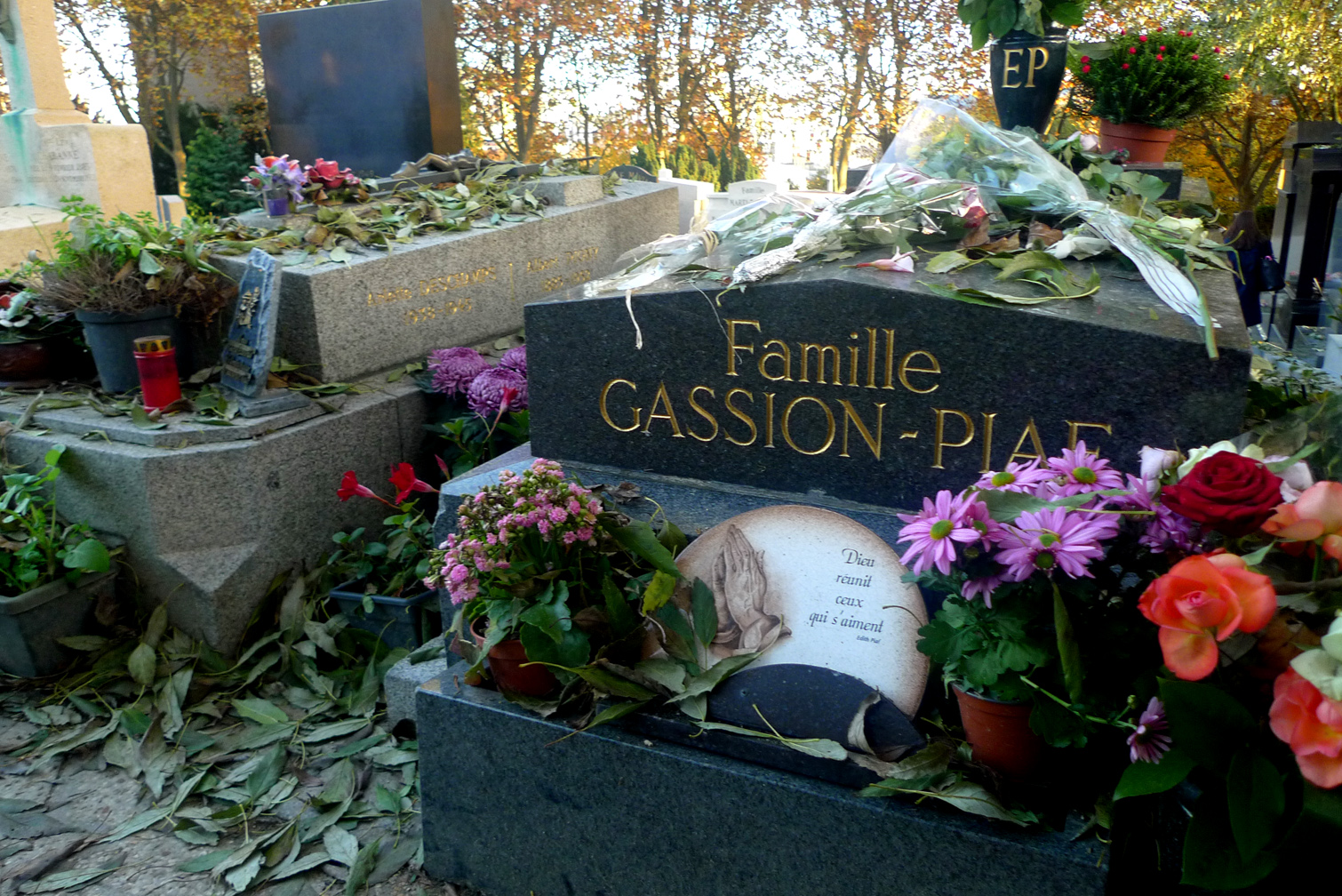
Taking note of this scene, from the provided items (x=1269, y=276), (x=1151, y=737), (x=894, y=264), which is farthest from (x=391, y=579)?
(x=1269, y=276)

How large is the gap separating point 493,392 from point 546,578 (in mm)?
1675

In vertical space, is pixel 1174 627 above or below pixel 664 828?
above

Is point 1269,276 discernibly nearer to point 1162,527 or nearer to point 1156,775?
point 1162,527

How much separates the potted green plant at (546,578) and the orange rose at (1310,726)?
1.25 m

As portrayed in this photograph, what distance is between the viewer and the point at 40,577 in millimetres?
3500

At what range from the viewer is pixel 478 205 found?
5.23m

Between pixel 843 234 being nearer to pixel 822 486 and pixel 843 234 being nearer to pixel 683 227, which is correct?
pixel 822 486

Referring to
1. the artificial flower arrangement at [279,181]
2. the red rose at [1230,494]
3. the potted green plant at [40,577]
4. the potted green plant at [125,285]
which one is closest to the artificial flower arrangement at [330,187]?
the artificial flower arrangement at [279,181]

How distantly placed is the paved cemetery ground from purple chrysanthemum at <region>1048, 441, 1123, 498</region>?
170 centimetres

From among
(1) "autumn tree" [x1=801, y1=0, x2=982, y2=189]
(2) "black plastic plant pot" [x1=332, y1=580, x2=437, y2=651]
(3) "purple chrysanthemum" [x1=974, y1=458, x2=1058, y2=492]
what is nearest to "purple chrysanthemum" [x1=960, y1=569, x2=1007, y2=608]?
(3) "purple chrysanthemum" [x1=974, y1=458, x2=1058, y2=492]

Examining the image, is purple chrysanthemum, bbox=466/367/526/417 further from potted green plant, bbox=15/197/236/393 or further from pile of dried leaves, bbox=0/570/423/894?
potted green plant, bbox=15/197/236/393

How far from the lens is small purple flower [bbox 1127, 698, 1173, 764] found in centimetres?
177

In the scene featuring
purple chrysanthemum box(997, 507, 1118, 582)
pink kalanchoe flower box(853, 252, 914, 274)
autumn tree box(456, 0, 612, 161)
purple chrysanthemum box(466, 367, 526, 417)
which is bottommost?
purple chrysanthemum box(466, 367, 526, 417)

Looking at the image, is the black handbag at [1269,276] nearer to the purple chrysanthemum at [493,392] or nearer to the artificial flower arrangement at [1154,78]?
the artificial flower arrangement at [1154,78]
